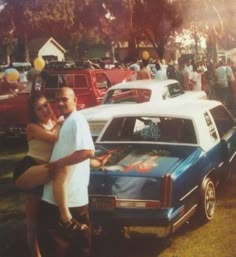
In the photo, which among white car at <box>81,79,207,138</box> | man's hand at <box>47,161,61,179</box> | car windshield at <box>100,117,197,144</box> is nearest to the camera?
man's hand at <box>47,161,61,179</box>

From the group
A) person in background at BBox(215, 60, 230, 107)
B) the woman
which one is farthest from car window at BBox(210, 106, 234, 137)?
person in background at BBox(215, 60, 230, 107)

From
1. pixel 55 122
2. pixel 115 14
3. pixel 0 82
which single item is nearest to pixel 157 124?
pixel 55 122

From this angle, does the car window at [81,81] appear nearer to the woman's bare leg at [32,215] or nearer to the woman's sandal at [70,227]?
the woman's bare leg at [32,215]

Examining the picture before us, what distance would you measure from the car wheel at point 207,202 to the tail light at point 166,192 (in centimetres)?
86

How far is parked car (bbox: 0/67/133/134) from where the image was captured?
11.4 meters

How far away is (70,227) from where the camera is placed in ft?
13.0

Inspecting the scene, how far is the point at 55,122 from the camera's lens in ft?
15.1

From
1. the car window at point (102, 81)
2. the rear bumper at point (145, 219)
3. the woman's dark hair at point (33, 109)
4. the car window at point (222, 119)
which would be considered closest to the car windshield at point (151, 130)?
the rear bumper at point (145, 219)

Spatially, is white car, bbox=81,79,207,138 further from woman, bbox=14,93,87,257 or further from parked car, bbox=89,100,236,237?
woman, bbox=14,93,87,257

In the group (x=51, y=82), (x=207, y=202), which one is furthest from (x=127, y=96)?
(x=207, y=202)

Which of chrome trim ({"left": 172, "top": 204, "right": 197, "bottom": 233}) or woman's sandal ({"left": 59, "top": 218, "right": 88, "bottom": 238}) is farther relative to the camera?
chrome trim ({"left": 172, "top": 204, "right": 197, "bottom": 233})

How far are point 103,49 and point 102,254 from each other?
7806 cm

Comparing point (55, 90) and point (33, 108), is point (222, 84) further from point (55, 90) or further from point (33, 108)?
point (33, 108)

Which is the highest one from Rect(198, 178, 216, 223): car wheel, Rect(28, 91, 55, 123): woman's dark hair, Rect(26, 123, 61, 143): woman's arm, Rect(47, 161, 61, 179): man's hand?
Rect(28, 91, 55, 123): woman's dark hair
